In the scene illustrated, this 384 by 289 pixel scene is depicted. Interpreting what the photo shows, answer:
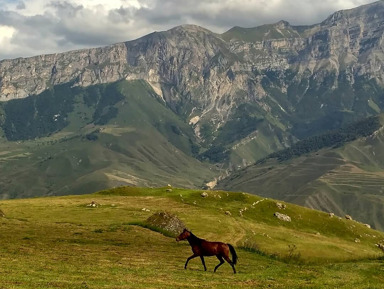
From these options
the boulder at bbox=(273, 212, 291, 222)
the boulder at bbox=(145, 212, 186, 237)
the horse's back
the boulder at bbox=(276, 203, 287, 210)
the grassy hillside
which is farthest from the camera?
the boulder at bbox=(276, 203, 287, 210)

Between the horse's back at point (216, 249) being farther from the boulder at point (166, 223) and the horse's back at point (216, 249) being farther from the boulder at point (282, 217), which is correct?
the boulder at point (282, 217)

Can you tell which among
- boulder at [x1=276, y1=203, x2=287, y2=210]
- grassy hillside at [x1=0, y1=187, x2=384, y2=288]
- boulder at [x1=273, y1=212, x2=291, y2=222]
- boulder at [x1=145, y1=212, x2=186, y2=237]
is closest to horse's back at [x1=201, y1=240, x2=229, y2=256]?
grassy hillside at [x1=0, y1=187, x2=384, y2=288]

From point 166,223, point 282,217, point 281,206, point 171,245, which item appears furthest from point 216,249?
point 281,206

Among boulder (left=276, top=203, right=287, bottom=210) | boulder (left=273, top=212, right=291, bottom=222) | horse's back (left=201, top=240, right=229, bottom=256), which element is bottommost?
boulder (left=273, top=212, right=291, bottom=222)

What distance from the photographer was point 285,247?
8138 centimetres

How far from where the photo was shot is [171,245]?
66625 millimetres

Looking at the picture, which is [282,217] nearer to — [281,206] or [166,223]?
[281,206]

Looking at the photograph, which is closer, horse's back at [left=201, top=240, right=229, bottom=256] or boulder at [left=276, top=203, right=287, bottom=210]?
horse's back at [left=201, top=240, right=229, bottom=256]

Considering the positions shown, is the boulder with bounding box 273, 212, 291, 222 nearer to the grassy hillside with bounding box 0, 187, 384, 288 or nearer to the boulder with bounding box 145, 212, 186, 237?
the grassy hillside with bounding box 0, 187, 384, 288

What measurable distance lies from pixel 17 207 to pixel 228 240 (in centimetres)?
5708

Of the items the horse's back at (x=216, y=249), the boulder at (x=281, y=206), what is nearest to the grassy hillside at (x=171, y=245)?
the boulder at (x=281, y=206)

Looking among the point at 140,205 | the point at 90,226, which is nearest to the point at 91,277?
the point at 90,226

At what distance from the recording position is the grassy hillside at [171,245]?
36750mm

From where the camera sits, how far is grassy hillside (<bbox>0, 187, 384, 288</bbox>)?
36750 millimetres
